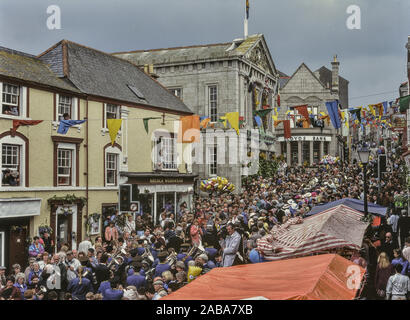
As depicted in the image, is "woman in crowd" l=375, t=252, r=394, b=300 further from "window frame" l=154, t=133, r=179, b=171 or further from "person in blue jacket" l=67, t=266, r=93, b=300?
"window frame" l=154, t=133, r=179, b=171

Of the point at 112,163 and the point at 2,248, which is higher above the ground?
the point at 112,163

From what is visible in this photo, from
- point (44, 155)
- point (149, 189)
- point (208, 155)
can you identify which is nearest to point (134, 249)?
point (44, 155)

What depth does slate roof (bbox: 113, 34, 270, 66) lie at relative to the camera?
30.2 metres

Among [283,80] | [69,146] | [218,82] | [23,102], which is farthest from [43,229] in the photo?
[283,80]

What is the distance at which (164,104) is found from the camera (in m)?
24.5

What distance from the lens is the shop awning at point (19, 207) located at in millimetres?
15430

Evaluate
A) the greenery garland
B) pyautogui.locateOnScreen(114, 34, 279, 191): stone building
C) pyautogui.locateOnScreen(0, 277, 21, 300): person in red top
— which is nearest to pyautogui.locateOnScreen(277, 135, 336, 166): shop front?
pyautogui.locateOnScreen(114, 34, 279, 191): stone building

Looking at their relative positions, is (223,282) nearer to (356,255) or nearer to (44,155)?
(356,255)

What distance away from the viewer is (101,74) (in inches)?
831

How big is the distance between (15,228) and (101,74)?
27.0ft

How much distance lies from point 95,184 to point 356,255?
1160 cm

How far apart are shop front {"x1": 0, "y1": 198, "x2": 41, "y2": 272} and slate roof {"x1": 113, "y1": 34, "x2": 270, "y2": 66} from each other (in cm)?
1683

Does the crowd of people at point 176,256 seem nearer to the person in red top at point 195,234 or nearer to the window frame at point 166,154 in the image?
the person in red top at point 195,234

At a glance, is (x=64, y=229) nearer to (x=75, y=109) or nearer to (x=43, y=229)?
(x=43, y=229)
